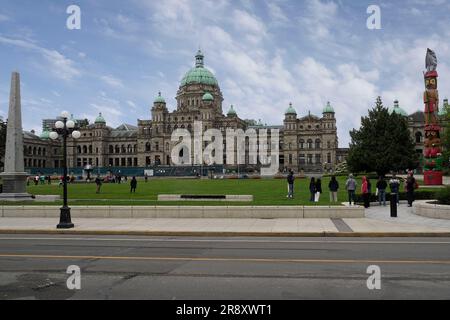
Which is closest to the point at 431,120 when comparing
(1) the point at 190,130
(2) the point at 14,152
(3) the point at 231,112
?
(2) the point at 14,152

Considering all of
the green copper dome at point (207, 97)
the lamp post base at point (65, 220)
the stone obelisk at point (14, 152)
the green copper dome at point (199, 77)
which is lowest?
the lamp post base at point (65, 220)

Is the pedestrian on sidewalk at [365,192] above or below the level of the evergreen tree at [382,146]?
below

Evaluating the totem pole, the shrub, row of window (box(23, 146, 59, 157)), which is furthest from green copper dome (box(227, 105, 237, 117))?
the shrub

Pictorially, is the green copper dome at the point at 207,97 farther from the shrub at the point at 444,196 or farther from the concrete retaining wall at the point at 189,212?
the shrub at the point at 444,196

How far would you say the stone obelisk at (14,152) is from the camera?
30859 millimetres

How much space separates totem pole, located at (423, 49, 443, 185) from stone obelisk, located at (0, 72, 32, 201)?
37389 millimetres

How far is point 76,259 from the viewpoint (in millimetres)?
12516

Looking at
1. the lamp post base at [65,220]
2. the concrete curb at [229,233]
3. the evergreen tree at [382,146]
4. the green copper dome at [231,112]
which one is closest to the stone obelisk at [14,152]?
the concrete curb at [229,233]

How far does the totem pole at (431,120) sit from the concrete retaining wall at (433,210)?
27372mm

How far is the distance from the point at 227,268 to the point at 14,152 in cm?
2447

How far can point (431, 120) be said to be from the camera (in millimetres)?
49688

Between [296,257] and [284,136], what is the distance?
427 feet

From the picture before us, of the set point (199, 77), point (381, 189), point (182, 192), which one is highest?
point (199, 77)

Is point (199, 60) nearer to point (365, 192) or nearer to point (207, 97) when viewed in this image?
point (207, 97)
